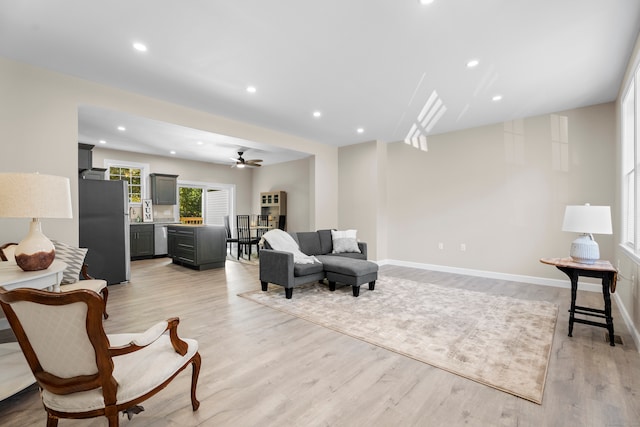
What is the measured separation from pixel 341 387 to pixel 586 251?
2751mm

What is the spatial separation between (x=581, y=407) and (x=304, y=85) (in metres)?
3.97

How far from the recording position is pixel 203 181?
28.6ft

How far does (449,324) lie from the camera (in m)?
3.04

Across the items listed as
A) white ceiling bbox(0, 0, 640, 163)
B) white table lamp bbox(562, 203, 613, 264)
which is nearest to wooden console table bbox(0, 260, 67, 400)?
white ceiling bbox(0, 0, 640, 163)

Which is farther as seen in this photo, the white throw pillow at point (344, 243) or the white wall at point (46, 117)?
the white throw pillow at point (344, 243)

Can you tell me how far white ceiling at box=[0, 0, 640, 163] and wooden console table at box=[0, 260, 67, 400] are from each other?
2.12 metres

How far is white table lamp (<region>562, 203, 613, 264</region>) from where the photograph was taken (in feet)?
8.93

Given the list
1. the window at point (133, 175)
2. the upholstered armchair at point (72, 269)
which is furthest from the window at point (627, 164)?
the window at point (133, 175)

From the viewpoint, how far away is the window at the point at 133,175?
7289mm

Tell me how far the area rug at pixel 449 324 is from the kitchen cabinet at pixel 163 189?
491 centimetres

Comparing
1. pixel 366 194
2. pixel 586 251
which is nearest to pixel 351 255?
pixel 366 194

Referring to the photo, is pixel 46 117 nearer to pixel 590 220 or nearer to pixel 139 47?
pixel 139 47

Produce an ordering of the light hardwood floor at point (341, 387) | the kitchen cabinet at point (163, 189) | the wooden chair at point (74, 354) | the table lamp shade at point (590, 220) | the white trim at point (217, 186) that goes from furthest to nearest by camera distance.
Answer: the white trim at point (217, 186)
the kitchen cabinet at point (163, 189)
the table lamp shade at point (590, 220)
the light hardwood floor at point (341, 387)
the wooden chair at point (74, 354)

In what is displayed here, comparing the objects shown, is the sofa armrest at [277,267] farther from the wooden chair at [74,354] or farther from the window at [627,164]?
the window at [627,164]
